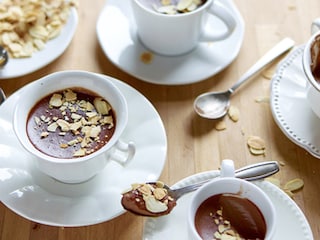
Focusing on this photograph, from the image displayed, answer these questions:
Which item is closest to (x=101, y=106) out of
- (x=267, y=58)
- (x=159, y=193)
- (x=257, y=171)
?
(x=159, y=193)

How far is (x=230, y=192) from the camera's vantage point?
0.98 m

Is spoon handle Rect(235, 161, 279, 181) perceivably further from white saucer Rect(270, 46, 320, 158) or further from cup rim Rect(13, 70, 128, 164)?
cup rim Rect(13, 70, 128, 164)

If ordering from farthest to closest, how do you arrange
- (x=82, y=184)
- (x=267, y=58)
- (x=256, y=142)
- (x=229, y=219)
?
(x=267, y=58)
(x=256, y=142)
(x=82, y=184)
(x=229, y=219)

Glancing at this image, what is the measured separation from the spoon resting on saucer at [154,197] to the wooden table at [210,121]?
83 millimetres

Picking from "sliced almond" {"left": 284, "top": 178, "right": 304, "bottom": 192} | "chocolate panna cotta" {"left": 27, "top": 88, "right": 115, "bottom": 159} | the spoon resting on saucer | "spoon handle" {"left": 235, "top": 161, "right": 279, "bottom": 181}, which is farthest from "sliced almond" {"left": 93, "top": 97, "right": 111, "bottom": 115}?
"sliced almond" {"left": 284, "top": 178, "right": 304, "bottom": 192}

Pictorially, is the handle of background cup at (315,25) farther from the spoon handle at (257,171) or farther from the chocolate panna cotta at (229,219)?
the chocolate panna cotta at (229,219)

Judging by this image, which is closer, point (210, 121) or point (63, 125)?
point (63, 125)

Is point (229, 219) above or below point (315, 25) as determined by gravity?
below

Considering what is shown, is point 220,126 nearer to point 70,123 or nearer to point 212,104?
point 212,104

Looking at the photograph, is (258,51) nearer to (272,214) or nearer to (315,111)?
(315,111)

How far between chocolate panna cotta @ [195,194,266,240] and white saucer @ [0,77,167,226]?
0.13 m

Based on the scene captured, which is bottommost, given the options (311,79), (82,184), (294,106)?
(82,184)

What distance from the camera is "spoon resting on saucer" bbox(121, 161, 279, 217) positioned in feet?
3.29

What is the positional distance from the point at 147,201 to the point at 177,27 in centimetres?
39
